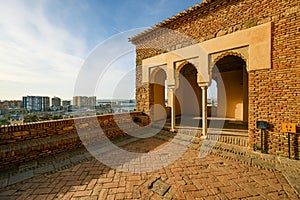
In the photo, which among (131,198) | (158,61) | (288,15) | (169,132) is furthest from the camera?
(158,61)

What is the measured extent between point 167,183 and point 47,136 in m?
4.05

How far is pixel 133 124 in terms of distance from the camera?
22.7 feet

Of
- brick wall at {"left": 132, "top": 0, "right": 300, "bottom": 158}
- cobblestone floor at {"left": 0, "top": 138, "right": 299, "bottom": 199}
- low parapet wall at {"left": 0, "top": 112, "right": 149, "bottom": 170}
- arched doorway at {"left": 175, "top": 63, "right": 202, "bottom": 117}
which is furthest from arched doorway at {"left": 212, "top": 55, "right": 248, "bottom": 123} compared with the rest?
low parapet wall at {"left": 0, "top": 112, "right": 149, "bottom": 170}

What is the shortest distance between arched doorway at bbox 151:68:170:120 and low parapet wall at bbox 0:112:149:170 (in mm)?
2690

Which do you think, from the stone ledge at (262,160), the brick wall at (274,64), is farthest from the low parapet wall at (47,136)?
the brick wall at (274,64)

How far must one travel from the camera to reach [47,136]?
439 centimetres

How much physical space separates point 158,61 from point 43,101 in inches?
1507

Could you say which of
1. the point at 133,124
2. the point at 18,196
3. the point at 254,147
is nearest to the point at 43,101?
the point at 133,124

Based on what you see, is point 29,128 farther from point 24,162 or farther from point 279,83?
point 279,83

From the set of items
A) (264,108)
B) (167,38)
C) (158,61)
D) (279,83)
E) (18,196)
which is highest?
(167,38)

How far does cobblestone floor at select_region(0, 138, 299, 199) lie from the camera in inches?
100

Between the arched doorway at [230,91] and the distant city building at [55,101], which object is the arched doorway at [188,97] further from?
the distant city building at [55,101]

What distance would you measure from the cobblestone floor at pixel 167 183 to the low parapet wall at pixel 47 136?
1.10 m

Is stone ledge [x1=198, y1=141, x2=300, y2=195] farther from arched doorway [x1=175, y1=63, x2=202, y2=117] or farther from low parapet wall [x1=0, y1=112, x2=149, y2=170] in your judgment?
arched doorway [x1=175, y1=63, x2=202, y2=117]
